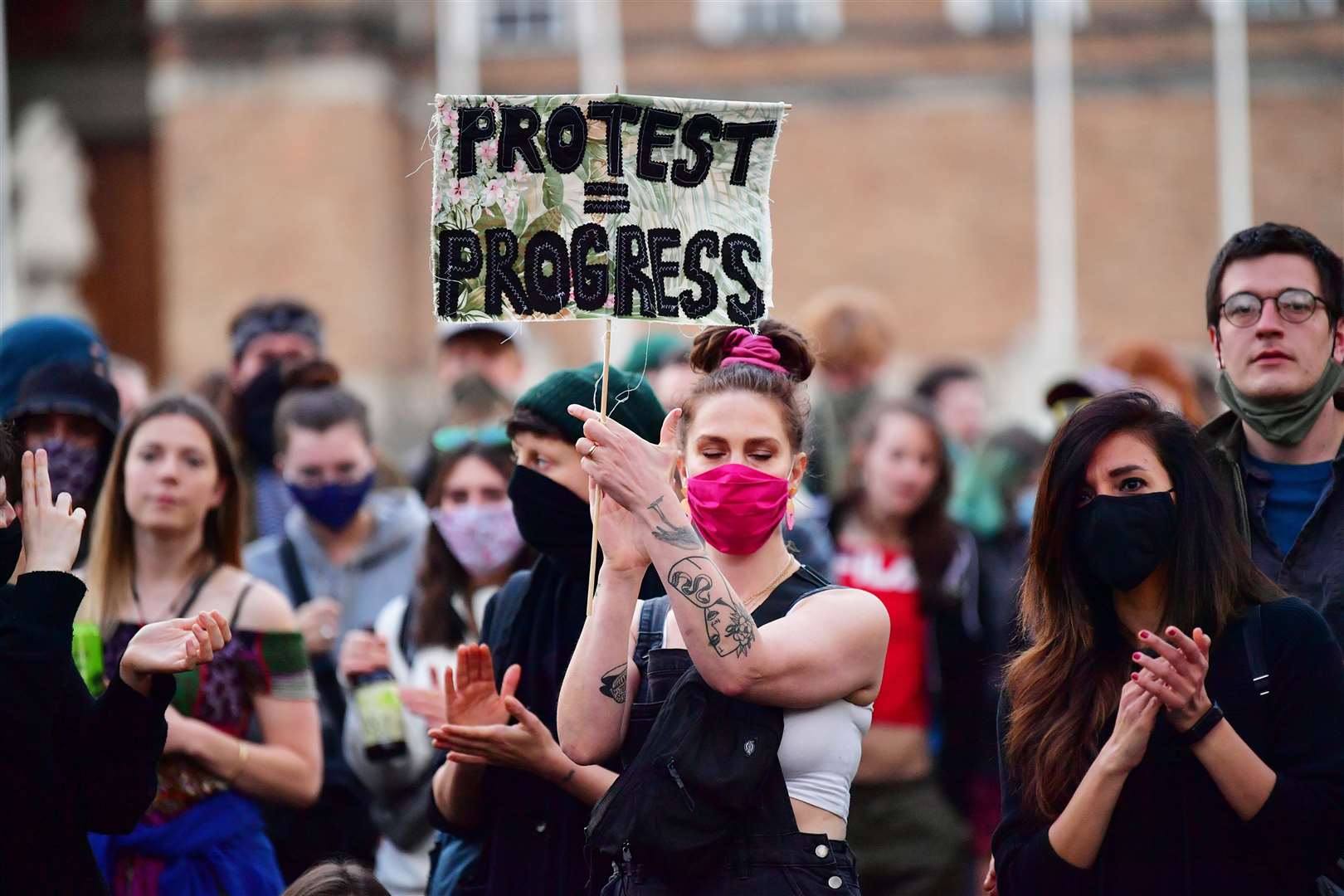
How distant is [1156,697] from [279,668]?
8.65 feet

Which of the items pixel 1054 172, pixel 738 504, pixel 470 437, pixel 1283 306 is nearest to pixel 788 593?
pixel 738 504

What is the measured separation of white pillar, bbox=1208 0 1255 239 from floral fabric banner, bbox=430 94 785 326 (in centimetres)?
1963

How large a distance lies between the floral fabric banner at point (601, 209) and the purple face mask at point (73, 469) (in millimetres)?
2060

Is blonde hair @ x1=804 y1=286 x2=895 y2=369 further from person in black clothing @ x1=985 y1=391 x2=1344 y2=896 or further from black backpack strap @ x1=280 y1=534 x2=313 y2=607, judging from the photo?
person in black clothing @ x1=985 y1=391 x2=1344 y2=896

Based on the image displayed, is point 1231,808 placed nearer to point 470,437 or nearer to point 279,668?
point 279,668

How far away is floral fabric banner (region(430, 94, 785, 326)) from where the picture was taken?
13.8 feet

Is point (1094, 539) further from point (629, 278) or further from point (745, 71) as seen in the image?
point (745, 71)

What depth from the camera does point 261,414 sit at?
7363 mm

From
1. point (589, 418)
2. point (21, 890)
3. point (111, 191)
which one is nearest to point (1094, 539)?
point (589, 418)

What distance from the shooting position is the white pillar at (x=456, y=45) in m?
23.5

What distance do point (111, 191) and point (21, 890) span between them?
25.1m

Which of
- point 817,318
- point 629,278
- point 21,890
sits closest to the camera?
point 21,890

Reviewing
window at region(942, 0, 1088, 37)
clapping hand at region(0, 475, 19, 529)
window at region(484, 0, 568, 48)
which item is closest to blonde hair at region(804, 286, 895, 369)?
clapping hand at region(0, 475, 19, 529)

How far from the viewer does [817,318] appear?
8.87 m
